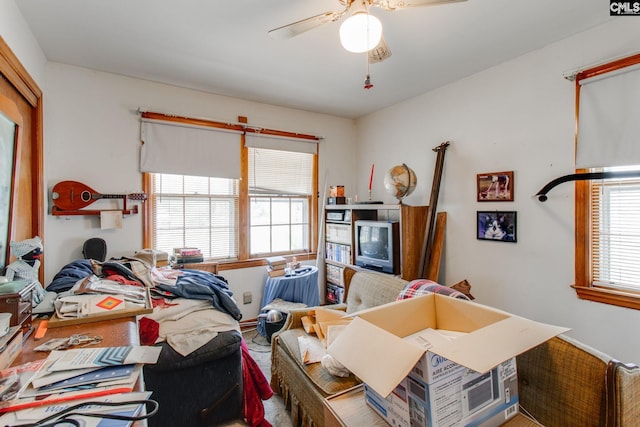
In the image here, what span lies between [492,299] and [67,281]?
3228 millimetres

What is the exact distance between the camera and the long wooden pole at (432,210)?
2.86m

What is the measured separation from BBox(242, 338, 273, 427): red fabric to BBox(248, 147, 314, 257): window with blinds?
5.50 ft

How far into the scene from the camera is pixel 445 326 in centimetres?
124

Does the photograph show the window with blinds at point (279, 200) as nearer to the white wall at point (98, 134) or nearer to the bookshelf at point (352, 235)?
the bookshelf at point (352, 235)

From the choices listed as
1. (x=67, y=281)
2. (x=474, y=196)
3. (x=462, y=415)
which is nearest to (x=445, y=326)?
(x=462, y=415)

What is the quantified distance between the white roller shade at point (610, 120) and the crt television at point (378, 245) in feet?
5.07

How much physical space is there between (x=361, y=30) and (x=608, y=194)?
2036 mm

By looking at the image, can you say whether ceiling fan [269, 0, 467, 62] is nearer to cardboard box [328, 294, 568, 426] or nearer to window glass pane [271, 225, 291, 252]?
cardboard box [328, 294, 568, 426]

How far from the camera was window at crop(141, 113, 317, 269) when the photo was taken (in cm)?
302

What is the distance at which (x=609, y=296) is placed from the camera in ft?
6.38

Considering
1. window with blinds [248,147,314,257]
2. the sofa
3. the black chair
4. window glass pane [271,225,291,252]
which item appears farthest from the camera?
window glass pane [271,225,291,252]

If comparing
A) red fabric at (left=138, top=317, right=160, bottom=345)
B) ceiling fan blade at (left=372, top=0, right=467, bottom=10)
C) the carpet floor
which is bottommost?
the carpet floor

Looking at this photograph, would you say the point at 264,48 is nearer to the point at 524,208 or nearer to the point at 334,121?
the point at 334,121

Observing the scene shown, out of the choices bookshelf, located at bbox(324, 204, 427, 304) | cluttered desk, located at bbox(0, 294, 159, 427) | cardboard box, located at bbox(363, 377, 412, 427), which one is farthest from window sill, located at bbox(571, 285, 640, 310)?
cluttered desk, located at bbox(0, 294, 159, 427)
